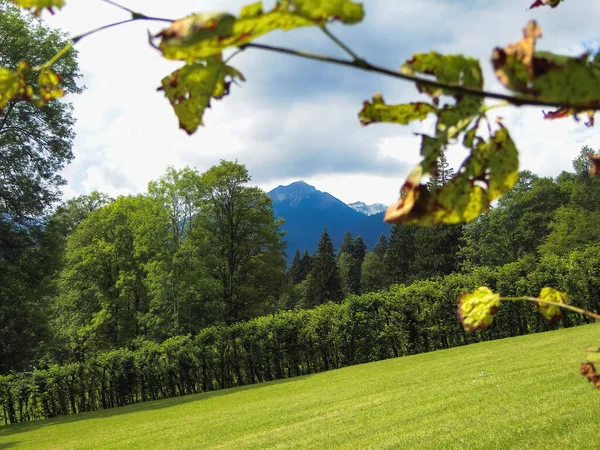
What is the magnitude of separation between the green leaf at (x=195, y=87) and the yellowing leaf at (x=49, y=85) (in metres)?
0.24

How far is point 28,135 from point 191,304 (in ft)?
34.2

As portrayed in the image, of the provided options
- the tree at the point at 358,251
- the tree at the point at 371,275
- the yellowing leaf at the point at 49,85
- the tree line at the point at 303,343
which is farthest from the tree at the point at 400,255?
the yellowing leaf at the point at 49,85

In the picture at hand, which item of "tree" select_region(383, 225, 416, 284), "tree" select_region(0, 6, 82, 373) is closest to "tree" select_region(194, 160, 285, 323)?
"tree" select_region(0, 6, 82, 373)

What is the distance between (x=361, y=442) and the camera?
5.32 meters

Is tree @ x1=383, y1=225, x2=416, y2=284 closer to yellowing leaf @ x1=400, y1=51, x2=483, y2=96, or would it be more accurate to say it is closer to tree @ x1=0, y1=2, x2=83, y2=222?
tree @ x1=0, y1=2, x2=83, y2=222

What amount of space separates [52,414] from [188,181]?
12053mm

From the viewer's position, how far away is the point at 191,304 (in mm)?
22391

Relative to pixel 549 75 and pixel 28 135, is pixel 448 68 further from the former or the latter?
pixel 28 135

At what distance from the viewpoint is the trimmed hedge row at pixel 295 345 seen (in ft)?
56.6

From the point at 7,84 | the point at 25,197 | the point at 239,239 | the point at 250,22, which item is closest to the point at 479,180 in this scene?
the point at 250,22

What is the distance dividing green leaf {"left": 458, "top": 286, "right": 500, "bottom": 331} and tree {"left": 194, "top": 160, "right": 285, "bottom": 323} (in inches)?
966

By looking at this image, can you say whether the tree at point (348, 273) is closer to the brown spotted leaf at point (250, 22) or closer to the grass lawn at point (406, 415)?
the grass lawn at point (406, 415)

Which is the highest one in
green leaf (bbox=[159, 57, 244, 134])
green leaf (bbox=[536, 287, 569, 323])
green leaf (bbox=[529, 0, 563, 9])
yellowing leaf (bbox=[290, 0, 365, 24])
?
green leaf (bbox=[529, 0, 563, 9])

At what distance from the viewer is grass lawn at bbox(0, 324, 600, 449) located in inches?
188
